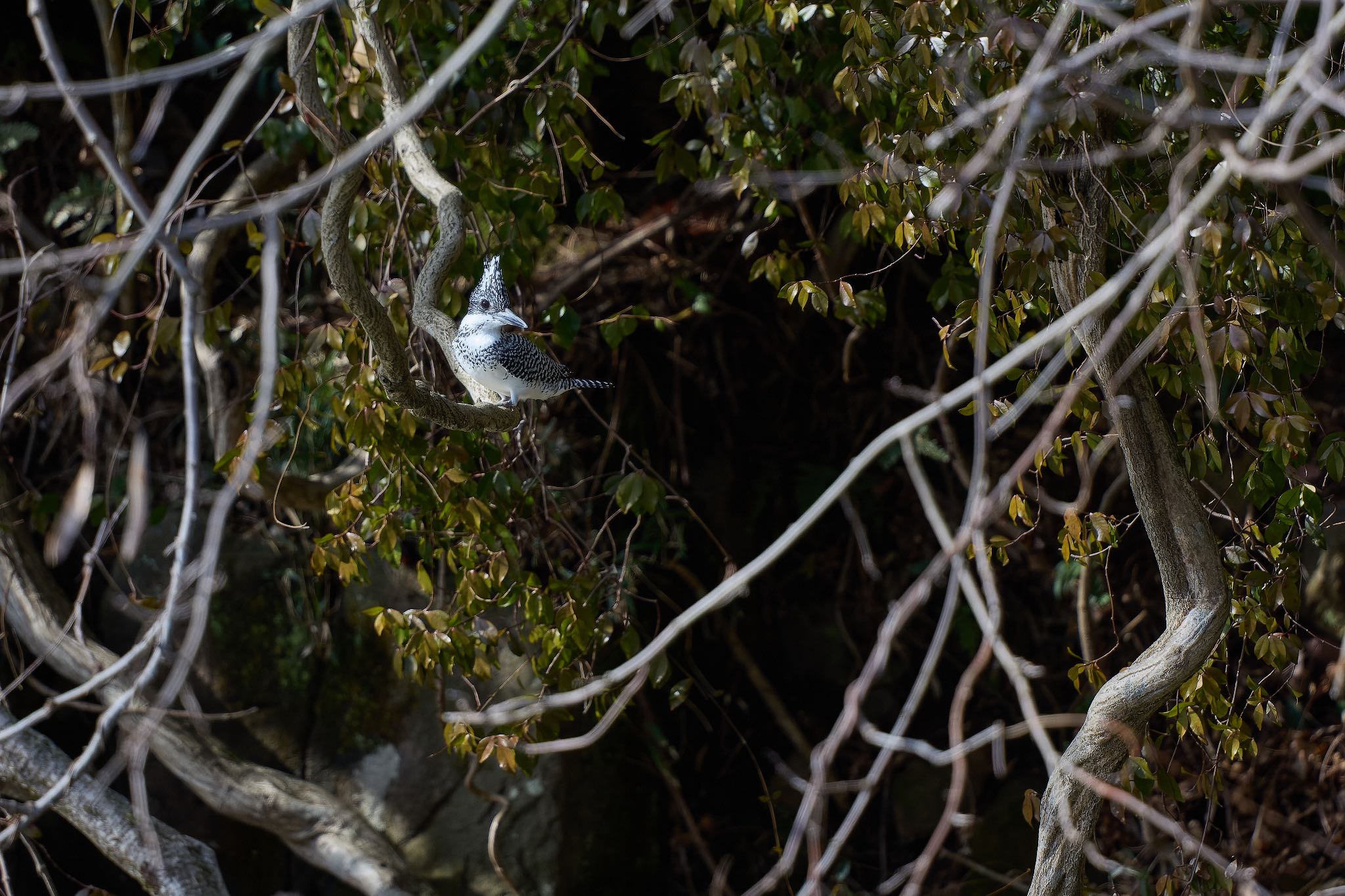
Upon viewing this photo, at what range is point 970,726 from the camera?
4.68m

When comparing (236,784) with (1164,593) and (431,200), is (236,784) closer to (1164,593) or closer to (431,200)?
(431,200)

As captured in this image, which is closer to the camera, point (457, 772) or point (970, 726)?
point (457, 772)

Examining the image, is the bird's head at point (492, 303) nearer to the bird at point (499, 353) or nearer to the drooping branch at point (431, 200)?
the bird at point (499, 353)

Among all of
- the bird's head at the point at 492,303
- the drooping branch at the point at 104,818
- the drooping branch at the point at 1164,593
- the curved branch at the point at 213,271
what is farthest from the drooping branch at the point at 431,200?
the drooping branch at the point at 104,818

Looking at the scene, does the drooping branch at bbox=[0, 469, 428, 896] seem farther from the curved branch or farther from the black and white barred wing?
the black and white barred wing

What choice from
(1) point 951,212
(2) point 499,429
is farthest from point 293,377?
(1) point 951,212

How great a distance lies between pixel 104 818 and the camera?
125 inches

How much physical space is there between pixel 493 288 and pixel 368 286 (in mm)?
462

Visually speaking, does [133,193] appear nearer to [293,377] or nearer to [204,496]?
[293,377]

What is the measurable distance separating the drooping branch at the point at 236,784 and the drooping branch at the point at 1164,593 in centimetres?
199

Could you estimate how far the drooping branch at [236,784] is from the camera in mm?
3418

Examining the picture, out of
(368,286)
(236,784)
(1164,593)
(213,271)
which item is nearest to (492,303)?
(368,286)

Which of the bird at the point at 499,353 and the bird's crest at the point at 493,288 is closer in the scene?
the bird at the point at 499,353

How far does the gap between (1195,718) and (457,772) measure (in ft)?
8.51
